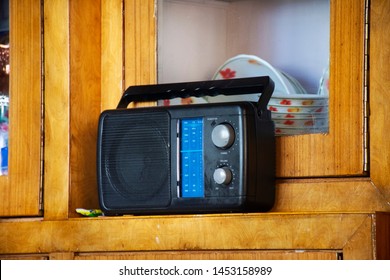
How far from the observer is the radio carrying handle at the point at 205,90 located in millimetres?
1735

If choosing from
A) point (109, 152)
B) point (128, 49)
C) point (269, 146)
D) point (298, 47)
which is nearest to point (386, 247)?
point (269, 146)

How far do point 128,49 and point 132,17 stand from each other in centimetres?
6

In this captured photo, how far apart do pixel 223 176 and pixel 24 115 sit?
49 cm

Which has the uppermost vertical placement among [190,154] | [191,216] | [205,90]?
[205,90]

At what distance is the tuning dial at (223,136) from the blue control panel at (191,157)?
0.04 m

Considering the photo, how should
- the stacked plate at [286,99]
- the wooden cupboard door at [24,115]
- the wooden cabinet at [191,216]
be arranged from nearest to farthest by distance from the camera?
1. the wooden cabinet at [191,216]
2. the stacked plate at [286,99]
3. the wooden cupboard door at [24,115]

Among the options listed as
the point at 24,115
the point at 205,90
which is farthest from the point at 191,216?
the point at 24,115

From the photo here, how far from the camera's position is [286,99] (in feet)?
5.82

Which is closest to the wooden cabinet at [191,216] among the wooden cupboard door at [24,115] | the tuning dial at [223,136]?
the wooden cupboard door at [24,115]

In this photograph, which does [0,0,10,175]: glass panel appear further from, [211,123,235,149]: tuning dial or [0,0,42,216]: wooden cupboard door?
[211,123,235,149]: tuning dial

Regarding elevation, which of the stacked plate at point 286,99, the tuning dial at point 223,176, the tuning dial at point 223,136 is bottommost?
the tuning dial at point 223,176

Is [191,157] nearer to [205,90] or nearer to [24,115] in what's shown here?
[205,90]

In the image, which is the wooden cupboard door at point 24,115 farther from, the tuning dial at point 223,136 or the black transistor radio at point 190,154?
the tuning dial at point 223,136

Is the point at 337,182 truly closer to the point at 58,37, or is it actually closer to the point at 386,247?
the point at 386,247
